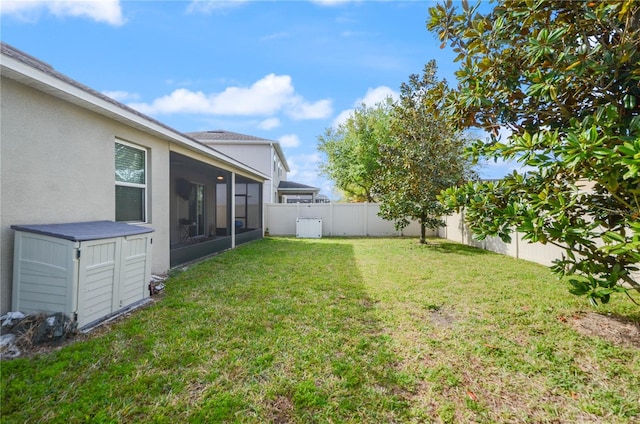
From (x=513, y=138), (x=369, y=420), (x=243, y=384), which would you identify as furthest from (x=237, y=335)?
(x=513, y=138)

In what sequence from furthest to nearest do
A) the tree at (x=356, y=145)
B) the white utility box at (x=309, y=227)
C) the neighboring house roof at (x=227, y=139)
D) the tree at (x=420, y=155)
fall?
the tree at (x=356, y=145)
the neighboring house roof at (x=227, y=139)
the white utility box at (x=309, y=227)
the tree at (x=420, y=155)

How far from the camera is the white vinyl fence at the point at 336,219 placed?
14.0 meters

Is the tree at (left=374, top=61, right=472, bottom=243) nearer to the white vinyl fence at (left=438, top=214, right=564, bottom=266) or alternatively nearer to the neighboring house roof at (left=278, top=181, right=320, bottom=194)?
the white vinyl fence at (left=438, top=214, right=564, bottom=266)

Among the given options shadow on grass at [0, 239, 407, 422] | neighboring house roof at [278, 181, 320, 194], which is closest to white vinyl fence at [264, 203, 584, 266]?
neighboring house roof at [278, 181, 320, 194]

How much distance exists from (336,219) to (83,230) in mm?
11521

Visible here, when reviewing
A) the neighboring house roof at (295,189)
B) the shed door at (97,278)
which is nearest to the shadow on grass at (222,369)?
the shed door at (97,278)

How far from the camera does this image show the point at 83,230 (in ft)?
10.7

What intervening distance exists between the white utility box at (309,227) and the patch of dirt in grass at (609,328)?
10.3 metres

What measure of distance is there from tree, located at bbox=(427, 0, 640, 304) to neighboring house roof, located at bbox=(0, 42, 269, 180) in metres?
4.49

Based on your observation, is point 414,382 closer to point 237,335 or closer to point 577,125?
point 237,335

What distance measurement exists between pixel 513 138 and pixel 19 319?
5.35 meters

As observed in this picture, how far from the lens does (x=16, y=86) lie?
3.01m

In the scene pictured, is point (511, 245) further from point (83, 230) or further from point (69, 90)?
point (69, 90)

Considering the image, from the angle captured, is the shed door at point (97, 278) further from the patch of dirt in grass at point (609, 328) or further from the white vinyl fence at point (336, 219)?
the white vinyl fence at point (336, 219)
